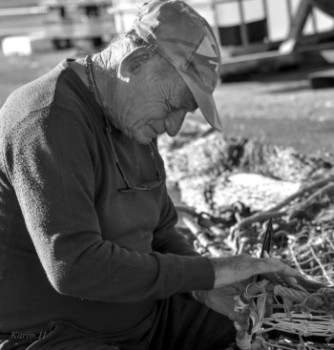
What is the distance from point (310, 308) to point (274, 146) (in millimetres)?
2732

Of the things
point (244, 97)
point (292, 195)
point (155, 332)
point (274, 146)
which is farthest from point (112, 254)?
point (244, 97)

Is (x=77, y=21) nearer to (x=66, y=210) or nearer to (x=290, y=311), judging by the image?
(x=290, y=311)

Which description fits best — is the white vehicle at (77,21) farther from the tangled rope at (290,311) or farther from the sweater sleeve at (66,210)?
the sweater sleeve at (66,210)

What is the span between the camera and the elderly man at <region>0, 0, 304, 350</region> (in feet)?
7.47

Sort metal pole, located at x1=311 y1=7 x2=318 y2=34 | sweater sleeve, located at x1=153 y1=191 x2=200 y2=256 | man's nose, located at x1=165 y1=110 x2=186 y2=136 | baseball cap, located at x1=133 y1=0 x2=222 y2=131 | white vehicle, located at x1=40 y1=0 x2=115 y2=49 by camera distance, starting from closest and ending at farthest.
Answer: baseball cap, located at x1=133 y1=0 x2=222 y2=131, man's nose, located at x1=165 y1=110 x2=186 y2=136, sweater sleeve, located at x1=153 y1=191 x2=200 y2=256, metal pole, located at x1=311 y1=7 x2=318 y2=34, white vehicle, located at x1=40 y1=0 x2=115 y2=49

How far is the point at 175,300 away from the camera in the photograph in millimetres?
2887

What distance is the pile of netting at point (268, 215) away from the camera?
9.05 feet

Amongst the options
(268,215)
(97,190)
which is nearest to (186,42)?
(97,190)

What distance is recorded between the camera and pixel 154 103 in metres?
2.41

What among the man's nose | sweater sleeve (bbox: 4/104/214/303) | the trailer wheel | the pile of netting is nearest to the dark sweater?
sweater sleeve (bbox: 4/104/214/303)

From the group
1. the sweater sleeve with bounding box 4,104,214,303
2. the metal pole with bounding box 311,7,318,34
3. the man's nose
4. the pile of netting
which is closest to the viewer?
the sweater sleeve with bounding box 4,104,214,303

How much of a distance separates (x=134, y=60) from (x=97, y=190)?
15.5 inches

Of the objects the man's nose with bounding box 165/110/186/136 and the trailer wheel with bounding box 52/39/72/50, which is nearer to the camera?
the man's nose with bounding box 165/110/186/136

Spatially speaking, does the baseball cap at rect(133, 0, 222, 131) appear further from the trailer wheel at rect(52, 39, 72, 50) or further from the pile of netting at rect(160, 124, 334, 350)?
the trailer wheel at rect(52, 39, 72, 50)
